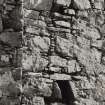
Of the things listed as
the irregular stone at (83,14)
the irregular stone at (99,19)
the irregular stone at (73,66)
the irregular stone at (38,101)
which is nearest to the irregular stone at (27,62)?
the irregular stone at (38,101)

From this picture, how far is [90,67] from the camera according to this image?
3223mm

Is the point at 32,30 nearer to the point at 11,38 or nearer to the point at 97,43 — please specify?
the point at 11,38

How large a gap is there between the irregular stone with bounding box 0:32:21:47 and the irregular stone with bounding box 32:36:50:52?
0.46ft

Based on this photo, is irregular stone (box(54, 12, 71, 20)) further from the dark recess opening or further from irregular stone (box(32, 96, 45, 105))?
irregular stone (box(32, 96, 45, 105))

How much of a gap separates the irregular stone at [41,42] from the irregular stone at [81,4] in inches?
17.9

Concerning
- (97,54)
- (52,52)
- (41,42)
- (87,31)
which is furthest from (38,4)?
(97,54)

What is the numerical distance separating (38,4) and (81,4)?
459mm

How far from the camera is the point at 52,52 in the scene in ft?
9.89

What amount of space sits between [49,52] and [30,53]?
0.20 meters

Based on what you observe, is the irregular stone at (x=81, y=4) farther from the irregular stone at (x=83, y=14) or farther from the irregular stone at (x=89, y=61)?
the irregular stone at (x=89, y=61)

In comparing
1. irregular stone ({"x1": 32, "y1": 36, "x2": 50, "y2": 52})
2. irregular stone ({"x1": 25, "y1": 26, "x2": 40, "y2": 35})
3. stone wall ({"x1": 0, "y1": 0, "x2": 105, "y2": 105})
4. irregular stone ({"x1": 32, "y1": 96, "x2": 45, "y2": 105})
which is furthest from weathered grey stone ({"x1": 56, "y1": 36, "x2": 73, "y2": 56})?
irregular stone ({"x1": 32, "y1": 96, "x2": 45, "y2": 105})

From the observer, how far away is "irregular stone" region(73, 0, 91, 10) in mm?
3146

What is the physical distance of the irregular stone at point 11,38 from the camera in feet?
9.43

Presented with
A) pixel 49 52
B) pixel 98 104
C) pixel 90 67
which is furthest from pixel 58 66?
pixel 98 104
